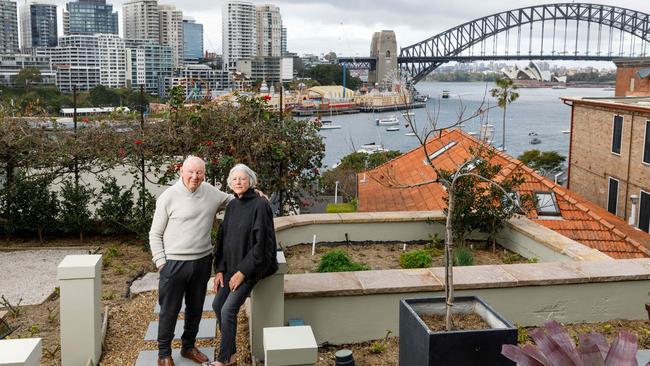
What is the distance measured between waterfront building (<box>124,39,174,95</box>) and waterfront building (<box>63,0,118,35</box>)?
49.0 m

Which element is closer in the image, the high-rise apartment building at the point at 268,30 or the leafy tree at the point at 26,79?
the leafy tree at the point at 26,79

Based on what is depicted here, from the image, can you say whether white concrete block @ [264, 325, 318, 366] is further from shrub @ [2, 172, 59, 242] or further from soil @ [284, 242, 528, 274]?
shrub @ [2, 172, 59, 242]

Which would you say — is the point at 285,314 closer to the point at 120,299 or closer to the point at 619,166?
the point at 120,299

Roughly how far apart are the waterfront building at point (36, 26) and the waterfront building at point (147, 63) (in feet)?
112

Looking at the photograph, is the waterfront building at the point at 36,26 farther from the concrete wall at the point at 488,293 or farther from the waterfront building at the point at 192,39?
the concrete wall at the point at 488,293

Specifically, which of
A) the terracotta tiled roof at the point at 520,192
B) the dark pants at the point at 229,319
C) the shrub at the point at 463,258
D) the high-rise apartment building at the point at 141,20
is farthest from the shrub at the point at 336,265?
the high-rise apartment building at the point at 141,20

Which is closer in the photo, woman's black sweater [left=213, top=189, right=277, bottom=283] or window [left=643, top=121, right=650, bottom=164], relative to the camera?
woman's black sweater [left=213, top=189, right=277, bottom=283]

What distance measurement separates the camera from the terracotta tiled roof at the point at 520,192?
8.73 metres

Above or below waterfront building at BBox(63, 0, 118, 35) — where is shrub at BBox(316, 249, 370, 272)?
below

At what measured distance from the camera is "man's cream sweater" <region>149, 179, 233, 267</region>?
3717 millimetres

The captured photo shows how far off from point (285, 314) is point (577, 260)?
114 inches

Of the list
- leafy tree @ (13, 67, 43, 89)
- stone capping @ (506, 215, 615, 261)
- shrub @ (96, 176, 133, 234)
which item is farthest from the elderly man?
leafy tree @ (13, 67, 43, 89)

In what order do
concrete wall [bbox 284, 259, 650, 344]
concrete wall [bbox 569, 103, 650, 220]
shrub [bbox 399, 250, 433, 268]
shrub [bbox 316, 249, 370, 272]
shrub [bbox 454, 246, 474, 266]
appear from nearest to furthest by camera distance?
concrete wall [bbox 284, 259, 650, 344] → shrub [bbox 316, 249, 370, 272] → shrub [bbox 454, 246, 474, 266] → shrub [bbox 399, 250, 433, 268] → concrete wall [bbox 569, 103, 650, 220]

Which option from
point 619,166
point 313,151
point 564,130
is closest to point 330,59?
point 564,130
